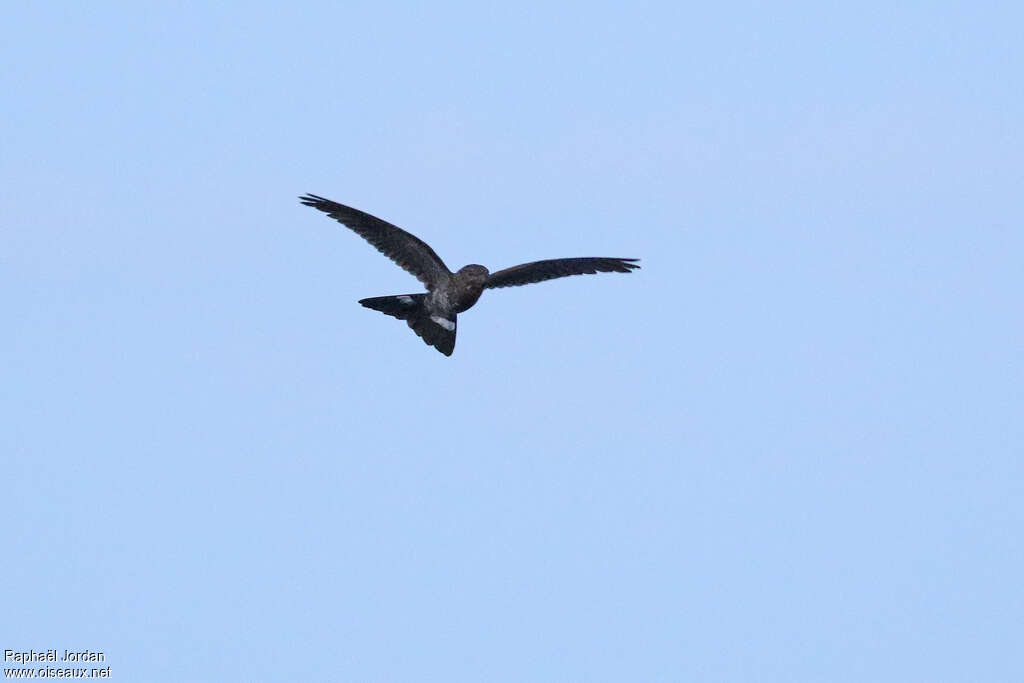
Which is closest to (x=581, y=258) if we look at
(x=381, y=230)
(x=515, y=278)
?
(x=515, y=278)

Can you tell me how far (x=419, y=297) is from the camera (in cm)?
2744

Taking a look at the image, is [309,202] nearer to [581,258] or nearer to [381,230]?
[381,230]

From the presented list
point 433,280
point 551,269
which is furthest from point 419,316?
point 551,269

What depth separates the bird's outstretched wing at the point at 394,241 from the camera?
26.5 meters

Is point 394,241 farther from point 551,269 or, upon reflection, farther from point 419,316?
point 551,269

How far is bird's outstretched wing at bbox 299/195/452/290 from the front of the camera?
26.5 meters

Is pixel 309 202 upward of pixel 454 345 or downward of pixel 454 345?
upward

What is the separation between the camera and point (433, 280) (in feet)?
89.8

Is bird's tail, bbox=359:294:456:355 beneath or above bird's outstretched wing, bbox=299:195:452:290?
beneath

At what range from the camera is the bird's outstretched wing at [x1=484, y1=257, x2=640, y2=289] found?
90.3 ft

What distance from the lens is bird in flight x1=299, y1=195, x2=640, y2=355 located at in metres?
26.8

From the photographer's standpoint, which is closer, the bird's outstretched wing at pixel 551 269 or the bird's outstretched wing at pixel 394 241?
the bird's outstretched wing at pixel 394 241

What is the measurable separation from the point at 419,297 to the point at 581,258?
2.85 meters

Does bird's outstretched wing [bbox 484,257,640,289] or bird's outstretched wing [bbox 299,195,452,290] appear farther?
bird's outstretched wing [bbox 484,257,640,289]
